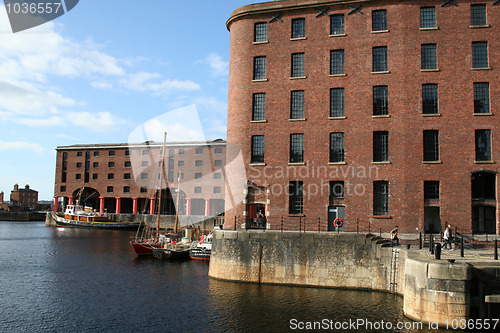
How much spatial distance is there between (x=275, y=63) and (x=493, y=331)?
75.2 ft

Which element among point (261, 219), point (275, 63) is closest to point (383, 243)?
point (261, 219)

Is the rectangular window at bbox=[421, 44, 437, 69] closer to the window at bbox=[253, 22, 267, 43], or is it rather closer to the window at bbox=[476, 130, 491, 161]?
the window at bbox=[476, 130, 491, 161]

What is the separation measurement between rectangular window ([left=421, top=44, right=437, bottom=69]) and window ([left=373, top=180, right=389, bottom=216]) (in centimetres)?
910

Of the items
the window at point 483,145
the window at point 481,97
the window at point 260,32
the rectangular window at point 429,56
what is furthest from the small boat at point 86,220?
the window at point 481,97

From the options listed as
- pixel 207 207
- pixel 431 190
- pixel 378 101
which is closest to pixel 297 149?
pixel 378 101

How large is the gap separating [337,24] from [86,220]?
7139cm

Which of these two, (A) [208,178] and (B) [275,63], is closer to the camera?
(B) [275,63]

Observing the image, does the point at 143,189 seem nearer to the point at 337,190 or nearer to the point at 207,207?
the point at 207,207

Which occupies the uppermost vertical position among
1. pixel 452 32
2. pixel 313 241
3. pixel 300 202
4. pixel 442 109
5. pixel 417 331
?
pixel 452 32

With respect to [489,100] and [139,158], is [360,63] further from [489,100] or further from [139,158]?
[139,158]

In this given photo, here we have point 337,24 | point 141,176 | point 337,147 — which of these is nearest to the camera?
point 337,147

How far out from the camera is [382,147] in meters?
30.1

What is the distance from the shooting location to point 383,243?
83.5 feet

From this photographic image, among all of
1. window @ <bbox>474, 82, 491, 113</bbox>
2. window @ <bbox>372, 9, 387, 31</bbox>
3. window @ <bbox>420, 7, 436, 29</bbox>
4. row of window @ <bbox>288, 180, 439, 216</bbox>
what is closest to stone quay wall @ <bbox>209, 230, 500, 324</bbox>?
row of window @ <bbox>288, 180, 439, 216</bbox>
